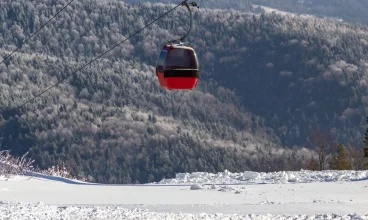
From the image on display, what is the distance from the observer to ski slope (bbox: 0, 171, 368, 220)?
18781 millimetres

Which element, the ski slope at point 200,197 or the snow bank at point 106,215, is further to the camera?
the ski slope at point 200,197

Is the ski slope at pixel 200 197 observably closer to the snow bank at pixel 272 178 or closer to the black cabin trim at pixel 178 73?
the snow bank at pixel 272 178

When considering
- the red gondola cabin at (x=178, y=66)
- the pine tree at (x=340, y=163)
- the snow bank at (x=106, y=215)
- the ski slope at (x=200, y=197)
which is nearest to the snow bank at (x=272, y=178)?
the ski slope at (x=200, y=197)

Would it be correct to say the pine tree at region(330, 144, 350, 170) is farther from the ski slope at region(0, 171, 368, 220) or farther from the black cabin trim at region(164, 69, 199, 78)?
the black cabin trim at region(164, 69, 199, 78)

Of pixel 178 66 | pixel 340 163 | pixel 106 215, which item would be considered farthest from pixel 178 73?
pixel 340 163

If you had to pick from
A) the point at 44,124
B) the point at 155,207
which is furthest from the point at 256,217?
the point at 44,124

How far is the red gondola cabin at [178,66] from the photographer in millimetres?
16922

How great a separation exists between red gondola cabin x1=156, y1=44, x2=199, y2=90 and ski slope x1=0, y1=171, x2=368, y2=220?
306cm

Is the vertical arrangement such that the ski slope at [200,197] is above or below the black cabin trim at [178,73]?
below

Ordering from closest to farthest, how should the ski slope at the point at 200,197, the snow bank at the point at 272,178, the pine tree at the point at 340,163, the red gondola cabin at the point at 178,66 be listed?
the red gondola cabin at the point at 178,66 < the ski slope at the point at 200,197 < the snow bank at the point at 272,178 < the pine tree at the point at 340,163

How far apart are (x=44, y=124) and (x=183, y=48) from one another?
6797 inches

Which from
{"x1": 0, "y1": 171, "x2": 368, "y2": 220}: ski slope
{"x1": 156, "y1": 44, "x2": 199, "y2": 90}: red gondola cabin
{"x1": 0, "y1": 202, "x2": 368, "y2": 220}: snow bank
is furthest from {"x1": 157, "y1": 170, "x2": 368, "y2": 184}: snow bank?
{"x1": 156, "y1": 44, "x2": 199, "y2": 90}: red gondola cabin

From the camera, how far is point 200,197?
23.5 meters

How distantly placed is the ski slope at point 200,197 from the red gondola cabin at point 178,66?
10.0 feet
